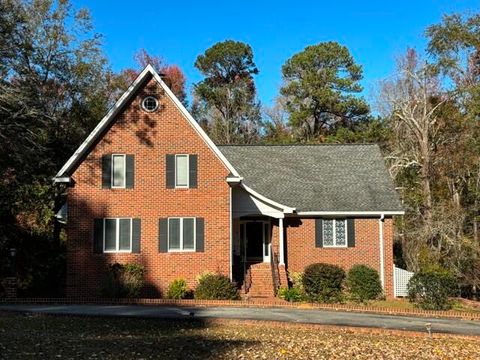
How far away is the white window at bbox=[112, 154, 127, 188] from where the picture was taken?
21531mm

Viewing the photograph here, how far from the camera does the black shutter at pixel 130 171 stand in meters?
21.5

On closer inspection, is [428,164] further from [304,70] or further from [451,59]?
[304,70]

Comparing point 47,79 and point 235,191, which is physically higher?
point 47,79

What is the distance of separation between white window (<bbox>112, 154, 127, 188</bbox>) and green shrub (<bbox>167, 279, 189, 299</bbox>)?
4.27m

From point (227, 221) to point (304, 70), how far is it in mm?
28990

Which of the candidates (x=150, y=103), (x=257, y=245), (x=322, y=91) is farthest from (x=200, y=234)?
(x=322, y=91)

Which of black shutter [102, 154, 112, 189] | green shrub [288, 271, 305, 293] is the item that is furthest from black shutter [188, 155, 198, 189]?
green shrub [288, 271, 305, 293]

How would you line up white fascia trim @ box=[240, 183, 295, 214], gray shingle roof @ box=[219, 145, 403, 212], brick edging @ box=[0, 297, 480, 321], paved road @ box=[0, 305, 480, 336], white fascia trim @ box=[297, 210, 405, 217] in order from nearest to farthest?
paved road @ box=[0, 305, 480, 336], brick edging @ box=[0, 297, 480, 321], white fascia trim @ box=[240, 183, 295, 214], white fascia trim @ box=[297, 210, 405, 217], gray shingle roof @ box=[219, 145, 403, 212]

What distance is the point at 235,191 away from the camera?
2319 centimetres

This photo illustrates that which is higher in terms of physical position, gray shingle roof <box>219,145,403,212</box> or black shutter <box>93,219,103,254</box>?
gray shingle roof <box>219,145,403,212</box>

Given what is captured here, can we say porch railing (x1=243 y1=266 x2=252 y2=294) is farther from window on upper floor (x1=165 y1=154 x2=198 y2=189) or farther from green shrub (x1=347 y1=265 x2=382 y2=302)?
window on upper floor (x1=165 y1=154 x2=198 y2=189)

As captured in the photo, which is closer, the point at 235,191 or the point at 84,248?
the point at 84,248

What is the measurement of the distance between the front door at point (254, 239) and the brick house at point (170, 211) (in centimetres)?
98

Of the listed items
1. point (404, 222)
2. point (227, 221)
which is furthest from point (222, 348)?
point (404, 222)
